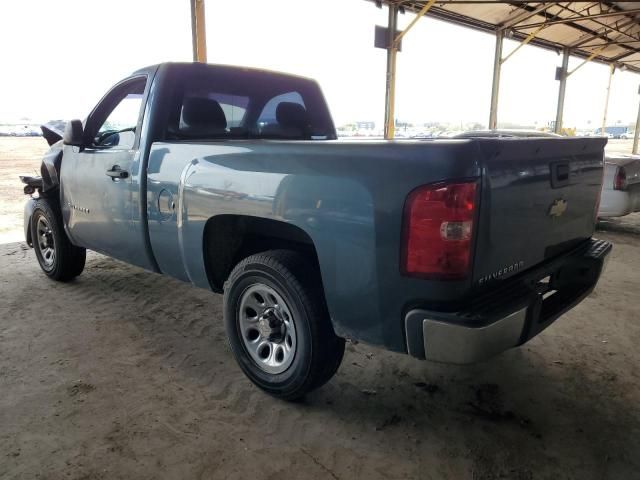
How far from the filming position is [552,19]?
14242mm

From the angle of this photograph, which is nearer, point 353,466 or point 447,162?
point 447,162

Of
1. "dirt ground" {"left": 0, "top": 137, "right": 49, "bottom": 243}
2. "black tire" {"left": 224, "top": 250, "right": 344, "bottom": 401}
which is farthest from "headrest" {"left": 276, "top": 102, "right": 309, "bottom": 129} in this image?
"dirt ground" {"left": 0, "top": 137, "right": 49, "bottom": 243}

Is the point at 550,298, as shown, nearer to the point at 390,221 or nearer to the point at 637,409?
the point at 637,409

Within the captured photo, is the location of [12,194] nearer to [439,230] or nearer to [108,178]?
[108,178]

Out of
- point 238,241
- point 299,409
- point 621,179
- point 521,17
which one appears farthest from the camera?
point 521,17

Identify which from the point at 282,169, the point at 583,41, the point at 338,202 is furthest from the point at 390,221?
the point at 583,41

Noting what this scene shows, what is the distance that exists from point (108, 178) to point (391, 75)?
32.9ft

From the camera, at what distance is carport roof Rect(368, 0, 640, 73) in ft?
40.6

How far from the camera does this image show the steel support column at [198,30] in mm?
8070

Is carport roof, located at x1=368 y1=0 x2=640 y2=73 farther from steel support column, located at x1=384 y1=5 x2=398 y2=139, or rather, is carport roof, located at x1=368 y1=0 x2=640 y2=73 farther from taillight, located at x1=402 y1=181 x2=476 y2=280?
taillight, located at x1=402 y1=181 x2=476 y2=280

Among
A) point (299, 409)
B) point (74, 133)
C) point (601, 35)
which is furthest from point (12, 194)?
point (601, 35)

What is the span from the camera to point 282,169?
88.6 inches

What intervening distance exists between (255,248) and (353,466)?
1350mm

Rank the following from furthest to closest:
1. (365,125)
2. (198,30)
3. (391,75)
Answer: (365,125) → (391,75) → (198,30)
